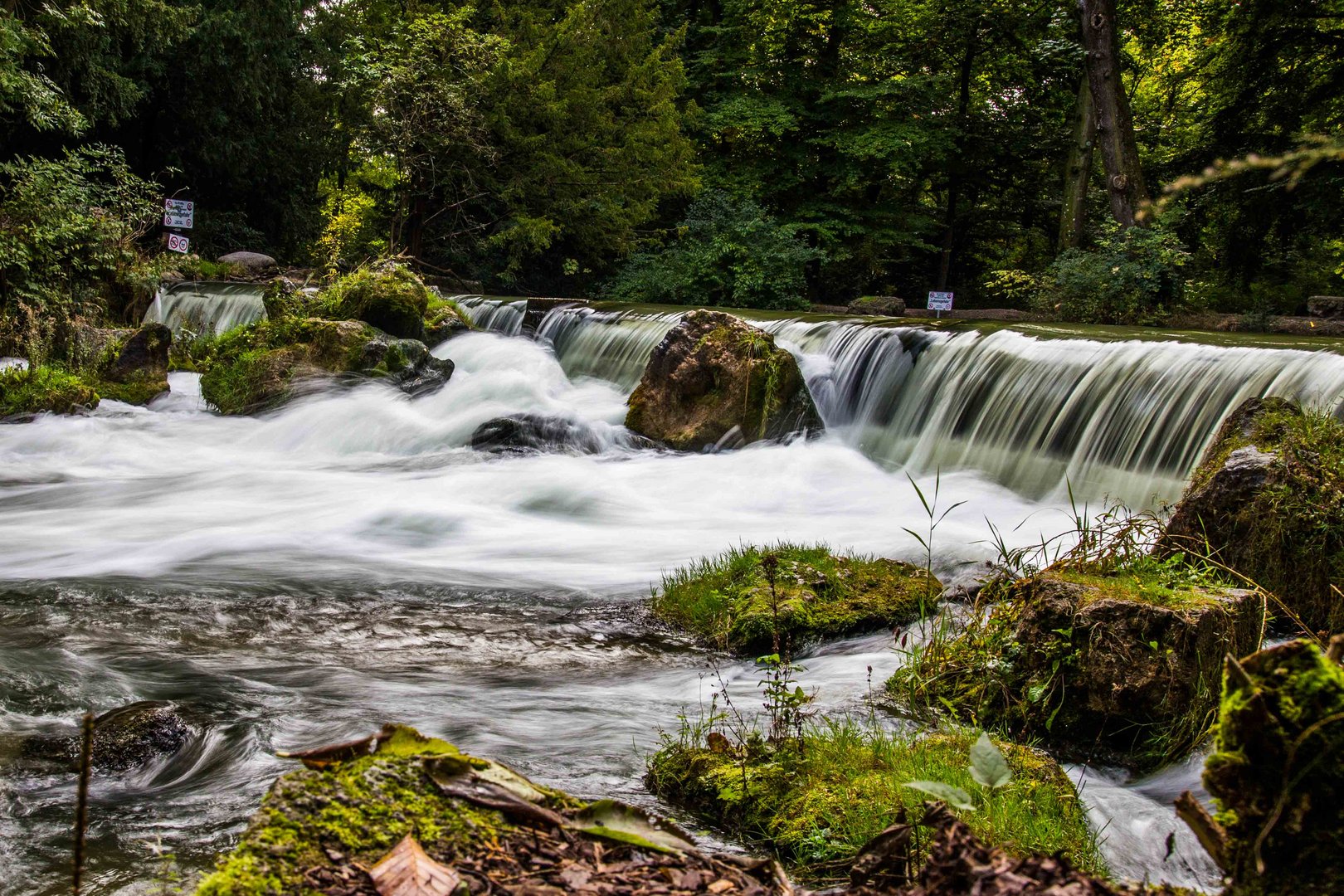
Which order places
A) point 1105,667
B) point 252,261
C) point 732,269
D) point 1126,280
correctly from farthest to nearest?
point 252,261, point 732,269, point 1126,280, point 1105,667

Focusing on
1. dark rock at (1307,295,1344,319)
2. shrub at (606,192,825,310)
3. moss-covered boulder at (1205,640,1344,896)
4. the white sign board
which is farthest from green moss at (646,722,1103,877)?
shrub at (606,192,825,310)

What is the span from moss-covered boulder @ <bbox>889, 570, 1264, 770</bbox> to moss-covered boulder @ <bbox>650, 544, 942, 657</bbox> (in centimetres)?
90

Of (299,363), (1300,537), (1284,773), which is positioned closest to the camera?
(1284,773)

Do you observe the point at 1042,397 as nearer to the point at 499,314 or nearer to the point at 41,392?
the point at 499,314

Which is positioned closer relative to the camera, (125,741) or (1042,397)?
(125,741)

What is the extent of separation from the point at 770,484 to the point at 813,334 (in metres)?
4.59

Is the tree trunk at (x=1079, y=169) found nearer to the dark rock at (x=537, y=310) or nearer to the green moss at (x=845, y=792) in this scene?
the dark rock at (x=537, y=310)

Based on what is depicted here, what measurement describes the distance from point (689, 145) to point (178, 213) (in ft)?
35.7

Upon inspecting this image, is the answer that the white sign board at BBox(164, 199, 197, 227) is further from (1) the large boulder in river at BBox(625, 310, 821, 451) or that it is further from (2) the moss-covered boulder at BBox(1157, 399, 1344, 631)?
(2) the moss-covered boulder at BBox(1157, 399, 1344, 631)

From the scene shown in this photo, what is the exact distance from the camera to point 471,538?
7.79m

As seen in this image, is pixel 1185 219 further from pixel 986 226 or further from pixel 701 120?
pixel 701 120

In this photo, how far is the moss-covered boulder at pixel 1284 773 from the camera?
1.39 m

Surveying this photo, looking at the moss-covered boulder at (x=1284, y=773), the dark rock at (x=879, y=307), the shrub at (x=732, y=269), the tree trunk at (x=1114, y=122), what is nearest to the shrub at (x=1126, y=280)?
the tree trunk at (x=1114, y=122)

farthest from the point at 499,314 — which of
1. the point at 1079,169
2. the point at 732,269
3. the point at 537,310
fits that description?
the point at 1079,169
